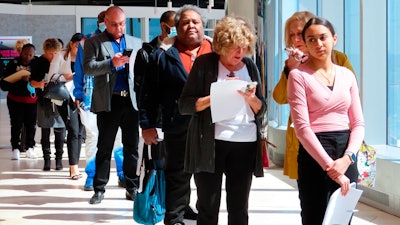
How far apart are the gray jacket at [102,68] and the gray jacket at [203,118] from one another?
256cm

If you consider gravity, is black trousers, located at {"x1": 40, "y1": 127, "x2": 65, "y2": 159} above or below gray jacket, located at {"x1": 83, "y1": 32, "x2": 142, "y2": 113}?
below

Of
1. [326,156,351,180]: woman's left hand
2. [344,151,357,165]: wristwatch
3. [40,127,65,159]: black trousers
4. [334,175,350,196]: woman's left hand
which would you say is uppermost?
[344,151,357,165]: wristwatch

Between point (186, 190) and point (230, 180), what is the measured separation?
3.70ft

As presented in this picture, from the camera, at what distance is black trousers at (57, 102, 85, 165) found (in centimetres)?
877

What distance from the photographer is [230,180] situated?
4254 millimetres

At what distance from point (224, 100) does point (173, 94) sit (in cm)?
112

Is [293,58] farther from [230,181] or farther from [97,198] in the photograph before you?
[97,198]

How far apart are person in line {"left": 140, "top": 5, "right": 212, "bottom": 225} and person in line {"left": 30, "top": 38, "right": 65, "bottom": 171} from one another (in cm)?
437

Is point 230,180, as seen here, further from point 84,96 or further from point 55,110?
point 55,110

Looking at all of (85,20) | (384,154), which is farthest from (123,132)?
(85,20)

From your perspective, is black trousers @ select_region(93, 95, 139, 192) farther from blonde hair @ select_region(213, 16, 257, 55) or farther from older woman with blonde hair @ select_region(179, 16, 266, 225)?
blonde hair @ select_region(213, 16, 257, 55)

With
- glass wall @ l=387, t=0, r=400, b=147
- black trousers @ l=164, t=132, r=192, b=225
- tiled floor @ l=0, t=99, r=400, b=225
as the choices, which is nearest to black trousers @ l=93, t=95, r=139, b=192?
tiled floor @ l=0, t=99, r=400, b=225

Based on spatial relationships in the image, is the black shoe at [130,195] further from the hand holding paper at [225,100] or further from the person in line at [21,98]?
the person in line at [21,98]

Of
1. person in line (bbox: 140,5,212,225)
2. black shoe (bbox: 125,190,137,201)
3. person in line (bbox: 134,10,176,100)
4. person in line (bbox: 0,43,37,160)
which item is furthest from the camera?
person in line (bbox: 0,43,37,160)
